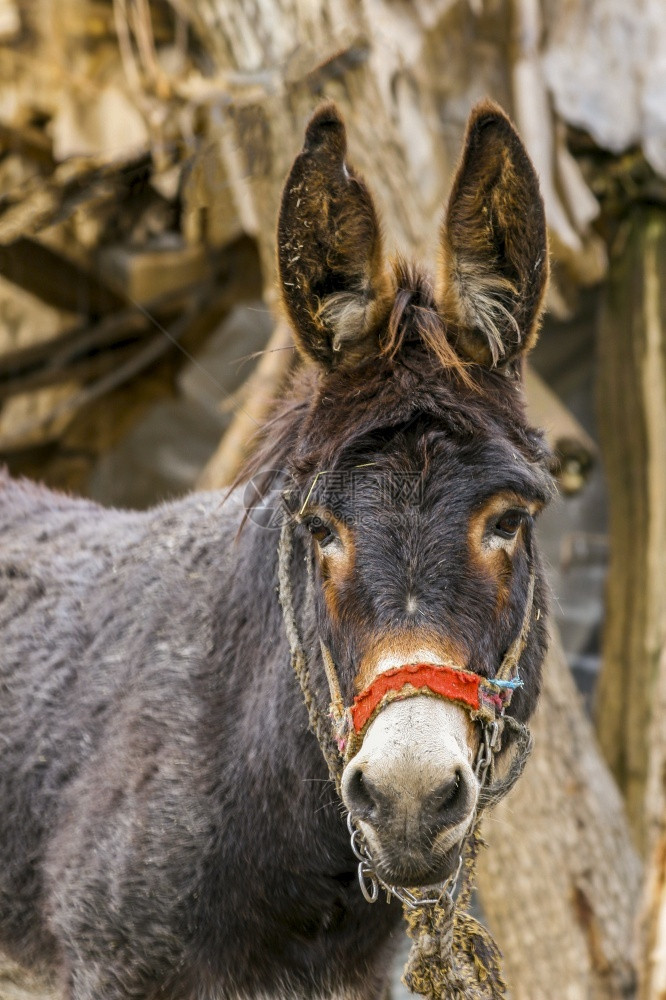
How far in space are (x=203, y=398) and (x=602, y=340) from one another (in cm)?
315

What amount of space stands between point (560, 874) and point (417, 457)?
2.80 meters

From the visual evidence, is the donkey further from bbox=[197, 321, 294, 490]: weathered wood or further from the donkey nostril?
bbox=[197, 321, 294, 490]: weathered wood

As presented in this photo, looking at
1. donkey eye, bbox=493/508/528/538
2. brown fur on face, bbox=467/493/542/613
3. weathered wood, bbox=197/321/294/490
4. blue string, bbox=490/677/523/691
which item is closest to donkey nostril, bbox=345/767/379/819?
blue string, bbox=490/677/523/691

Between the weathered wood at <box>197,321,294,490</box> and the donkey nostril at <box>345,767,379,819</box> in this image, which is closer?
the donkey nostril at <box>345,767,379,819</box>

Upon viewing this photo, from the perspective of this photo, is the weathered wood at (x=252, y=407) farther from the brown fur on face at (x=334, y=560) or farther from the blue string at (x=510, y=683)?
the blue string at (x=510, y=683)

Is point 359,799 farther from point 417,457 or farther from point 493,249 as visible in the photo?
point 493,249

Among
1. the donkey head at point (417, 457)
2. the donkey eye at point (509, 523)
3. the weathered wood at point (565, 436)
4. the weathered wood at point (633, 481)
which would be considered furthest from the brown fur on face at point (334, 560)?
the weathered wood at point (633, 481)

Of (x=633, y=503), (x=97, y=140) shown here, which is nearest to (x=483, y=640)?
(x=633, y=503)

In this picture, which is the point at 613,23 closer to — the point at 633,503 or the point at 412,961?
the point at 633,503

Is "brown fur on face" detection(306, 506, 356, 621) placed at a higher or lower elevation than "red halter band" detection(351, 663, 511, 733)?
higher

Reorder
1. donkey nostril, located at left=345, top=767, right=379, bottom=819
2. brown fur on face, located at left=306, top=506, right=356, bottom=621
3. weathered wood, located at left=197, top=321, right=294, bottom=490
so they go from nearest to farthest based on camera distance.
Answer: donkey nostril, located at left=345, top=767, right=379, bottom=819
brown fur on face, located at left=306, top=506, right=356, bottom=621
weathered wood, located at left=197, top=321, right=294, bottom=490

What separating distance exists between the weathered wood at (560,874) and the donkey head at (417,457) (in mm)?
1954

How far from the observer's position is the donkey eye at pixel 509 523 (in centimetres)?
238

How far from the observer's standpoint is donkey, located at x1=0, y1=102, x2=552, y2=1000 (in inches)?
87.9
